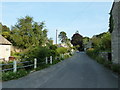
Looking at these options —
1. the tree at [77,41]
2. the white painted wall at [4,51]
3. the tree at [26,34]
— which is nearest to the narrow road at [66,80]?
the white painted wall at [4,51]

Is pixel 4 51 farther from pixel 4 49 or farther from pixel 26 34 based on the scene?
pixel 26 34

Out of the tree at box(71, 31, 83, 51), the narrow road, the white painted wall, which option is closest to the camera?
the narrow road

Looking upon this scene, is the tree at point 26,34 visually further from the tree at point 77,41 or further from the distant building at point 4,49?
the tree at point 77,41

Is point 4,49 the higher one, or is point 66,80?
point 4,49

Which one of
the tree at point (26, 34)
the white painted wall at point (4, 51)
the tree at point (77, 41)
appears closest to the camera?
the white painted wall at point (4, 51)

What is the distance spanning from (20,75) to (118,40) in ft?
23.7

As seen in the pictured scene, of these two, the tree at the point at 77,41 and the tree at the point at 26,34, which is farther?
the tree at the point at 77,41

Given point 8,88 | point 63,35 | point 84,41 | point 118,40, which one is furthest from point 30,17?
point 84,41

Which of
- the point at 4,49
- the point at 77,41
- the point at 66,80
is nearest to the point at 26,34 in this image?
the point at 4,49

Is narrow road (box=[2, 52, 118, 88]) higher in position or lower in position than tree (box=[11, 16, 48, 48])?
lower

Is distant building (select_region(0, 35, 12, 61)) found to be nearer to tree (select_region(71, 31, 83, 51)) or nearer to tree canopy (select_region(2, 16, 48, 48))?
tree canopy (select_region(2, 16, 48, 48))

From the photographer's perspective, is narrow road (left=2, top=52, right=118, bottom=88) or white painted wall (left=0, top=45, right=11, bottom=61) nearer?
narrow road (left=2, top=52, right=118, bottom=88)

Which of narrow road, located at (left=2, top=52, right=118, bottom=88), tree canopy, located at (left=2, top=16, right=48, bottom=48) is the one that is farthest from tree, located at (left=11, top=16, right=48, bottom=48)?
narrow road, located at (left=2, top=52, right=118, bottom=88)

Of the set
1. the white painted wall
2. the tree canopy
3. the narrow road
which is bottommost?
the narrow road
